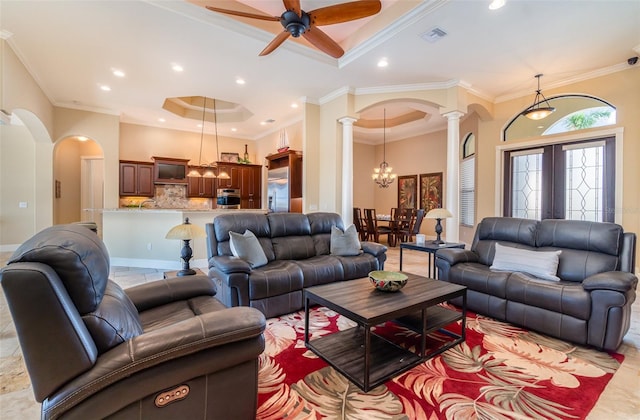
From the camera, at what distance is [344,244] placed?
3.78 m

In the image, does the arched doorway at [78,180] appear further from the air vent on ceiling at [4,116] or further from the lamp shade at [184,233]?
the lamp shade at [184,233]

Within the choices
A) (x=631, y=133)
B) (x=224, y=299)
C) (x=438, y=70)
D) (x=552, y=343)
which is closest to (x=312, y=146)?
(x=438, y=70)

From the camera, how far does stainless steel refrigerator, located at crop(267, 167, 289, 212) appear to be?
6.76 metres

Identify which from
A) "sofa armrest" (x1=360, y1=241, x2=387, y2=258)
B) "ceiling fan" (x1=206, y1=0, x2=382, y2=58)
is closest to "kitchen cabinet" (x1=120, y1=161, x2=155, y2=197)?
"ceiling fan" (x1=206, y1=0, x2=382, y2=58)

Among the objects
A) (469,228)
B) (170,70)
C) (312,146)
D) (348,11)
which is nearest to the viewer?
(348,11)

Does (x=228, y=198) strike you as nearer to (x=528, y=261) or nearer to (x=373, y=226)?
(x=373, y=226)

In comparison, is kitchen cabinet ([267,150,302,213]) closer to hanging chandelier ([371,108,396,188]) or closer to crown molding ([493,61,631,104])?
hanging chandelier ([371,108,396,188])

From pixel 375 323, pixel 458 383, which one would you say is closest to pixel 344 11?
pixel 375 323

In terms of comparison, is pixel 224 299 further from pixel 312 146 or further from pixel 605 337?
pixel 312 146

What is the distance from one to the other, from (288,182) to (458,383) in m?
5.33

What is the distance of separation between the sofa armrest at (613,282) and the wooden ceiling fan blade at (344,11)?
3.01 m

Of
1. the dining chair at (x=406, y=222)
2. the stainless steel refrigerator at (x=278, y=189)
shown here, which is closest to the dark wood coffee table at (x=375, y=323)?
Result: the stainless steel refrigerator at (x=278, y=189)

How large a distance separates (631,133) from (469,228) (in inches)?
125

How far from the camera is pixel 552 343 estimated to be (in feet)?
8.11
